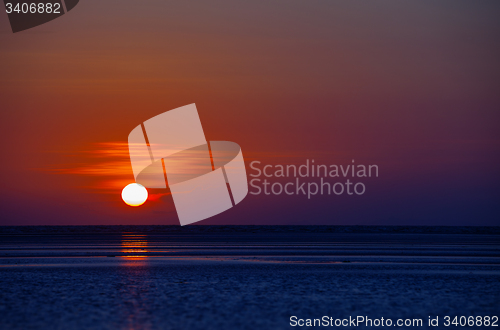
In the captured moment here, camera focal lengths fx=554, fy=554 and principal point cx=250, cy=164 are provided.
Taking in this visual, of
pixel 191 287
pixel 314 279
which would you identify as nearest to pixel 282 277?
pixel 314 279

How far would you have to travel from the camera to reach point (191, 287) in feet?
46.8

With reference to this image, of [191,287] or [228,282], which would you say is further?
[228,282]

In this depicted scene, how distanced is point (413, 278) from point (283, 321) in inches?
291

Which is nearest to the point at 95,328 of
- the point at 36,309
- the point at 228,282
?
the point at 36,309

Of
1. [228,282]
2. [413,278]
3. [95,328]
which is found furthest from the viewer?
[413,278]

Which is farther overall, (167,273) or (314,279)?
(167,273)

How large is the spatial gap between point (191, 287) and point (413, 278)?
6606 mm

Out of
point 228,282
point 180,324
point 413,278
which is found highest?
point 180,324

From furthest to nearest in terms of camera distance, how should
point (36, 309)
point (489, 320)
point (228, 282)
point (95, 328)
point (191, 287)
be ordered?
point (228, 282) → point (191, 287) → point (36, 309) → point (489, 320) → point (95, 328)

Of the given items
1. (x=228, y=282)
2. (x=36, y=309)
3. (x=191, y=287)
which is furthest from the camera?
(x=228, y=282)

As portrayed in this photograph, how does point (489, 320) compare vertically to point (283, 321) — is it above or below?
below

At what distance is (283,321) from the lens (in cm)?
1015

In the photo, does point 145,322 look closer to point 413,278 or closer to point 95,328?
point 95,328

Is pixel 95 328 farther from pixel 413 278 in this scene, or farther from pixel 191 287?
pixel 413 278
